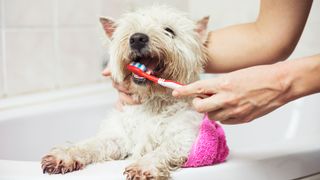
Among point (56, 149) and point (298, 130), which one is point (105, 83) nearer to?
point (298, 130)

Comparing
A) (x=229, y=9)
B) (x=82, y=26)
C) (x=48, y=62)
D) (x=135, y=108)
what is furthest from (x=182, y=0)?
(x=135, y=108)

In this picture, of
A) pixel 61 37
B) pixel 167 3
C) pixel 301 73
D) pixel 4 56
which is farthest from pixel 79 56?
pixel 301 73

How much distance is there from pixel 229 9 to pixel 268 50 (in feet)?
2.42

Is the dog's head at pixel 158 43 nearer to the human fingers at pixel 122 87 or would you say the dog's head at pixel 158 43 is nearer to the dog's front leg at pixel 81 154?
the human fingers at pixel 122 87

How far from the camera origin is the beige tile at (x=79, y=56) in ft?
5.51

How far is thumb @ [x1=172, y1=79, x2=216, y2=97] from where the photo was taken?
2.71 ft

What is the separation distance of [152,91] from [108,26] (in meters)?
0.21

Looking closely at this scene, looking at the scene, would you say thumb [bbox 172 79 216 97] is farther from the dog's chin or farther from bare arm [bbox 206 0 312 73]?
bare arm [bbox 206 0 312 73]

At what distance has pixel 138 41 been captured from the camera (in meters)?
0.96

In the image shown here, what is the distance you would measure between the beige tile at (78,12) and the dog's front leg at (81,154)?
74 cm

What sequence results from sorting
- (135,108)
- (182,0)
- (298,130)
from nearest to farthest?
(135,108) < (298,130) < (182,0)

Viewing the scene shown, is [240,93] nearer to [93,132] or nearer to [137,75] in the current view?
[137,75]

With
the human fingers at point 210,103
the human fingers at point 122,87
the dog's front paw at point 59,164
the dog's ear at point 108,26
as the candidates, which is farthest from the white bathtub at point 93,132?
the dog's ear at point 108,26

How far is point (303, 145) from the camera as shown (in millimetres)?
1021
